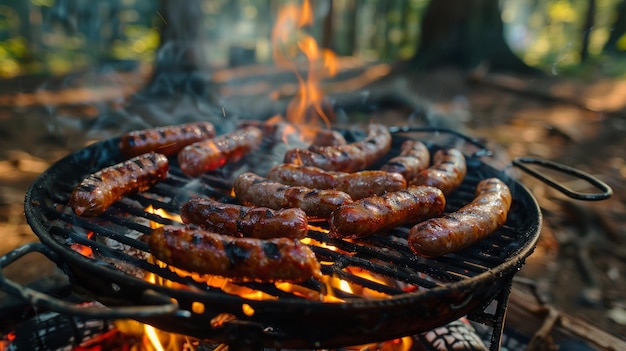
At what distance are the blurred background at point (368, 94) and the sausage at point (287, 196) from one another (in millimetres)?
1778

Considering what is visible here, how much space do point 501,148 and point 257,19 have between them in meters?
21.2

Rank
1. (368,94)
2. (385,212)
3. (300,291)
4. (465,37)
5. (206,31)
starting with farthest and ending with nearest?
1. (206,31)
2. (465,37)
3. (368,94)
4. (385,212)
5. (300,291)

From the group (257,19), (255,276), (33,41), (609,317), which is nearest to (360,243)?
(255,276)

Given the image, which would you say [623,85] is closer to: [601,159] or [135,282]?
[601,159]

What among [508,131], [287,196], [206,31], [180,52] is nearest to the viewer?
[287,196]

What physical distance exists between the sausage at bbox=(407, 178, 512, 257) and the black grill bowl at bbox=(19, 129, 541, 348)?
0.09m

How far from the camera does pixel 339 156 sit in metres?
3.25

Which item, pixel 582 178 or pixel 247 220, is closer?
pixel 247 220

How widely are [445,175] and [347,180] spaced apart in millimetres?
714

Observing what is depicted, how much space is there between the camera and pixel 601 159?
7.99 m

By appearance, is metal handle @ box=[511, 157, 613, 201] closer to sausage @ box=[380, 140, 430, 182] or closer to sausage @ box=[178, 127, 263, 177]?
sausage @ box=[380, 140, 430, 182]

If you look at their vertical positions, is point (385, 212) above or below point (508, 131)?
above

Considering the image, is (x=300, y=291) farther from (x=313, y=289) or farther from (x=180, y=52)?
(x=180, y=52)

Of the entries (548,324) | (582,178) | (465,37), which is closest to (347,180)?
(582,178)
